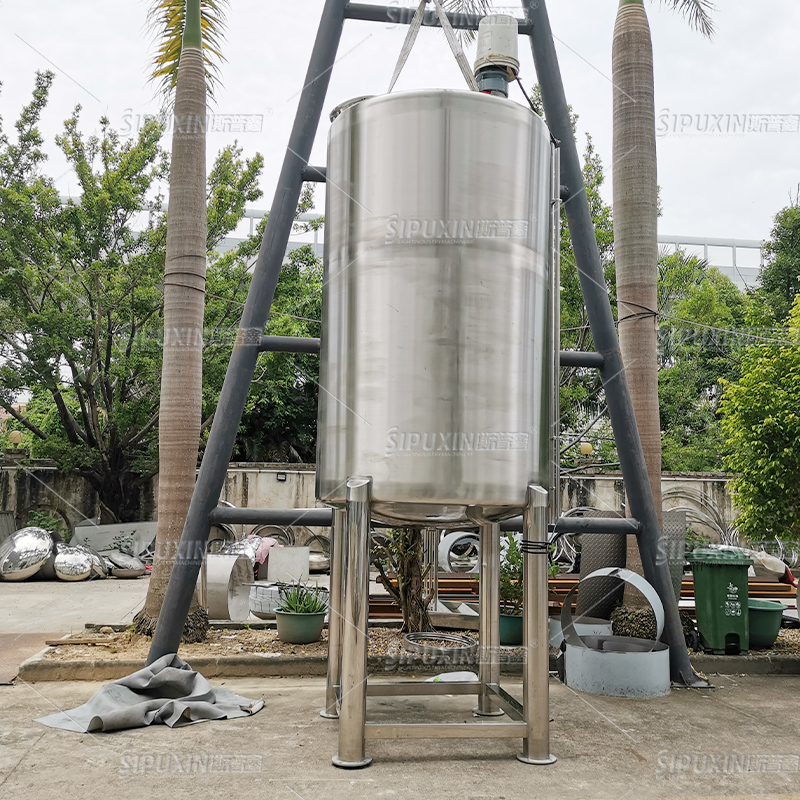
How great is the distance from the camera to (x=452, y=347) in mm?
4875

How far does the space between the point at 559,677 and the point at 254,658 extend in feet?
9.91

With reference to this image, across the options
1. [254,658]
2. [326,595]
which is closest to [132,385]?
[326,595]

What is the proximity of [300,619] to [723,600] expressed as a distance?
14.9ft

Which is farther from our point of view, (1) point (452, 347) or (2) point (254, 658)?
(2) point (254, 658)

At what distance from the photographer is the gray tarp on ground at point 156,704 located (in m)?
5.43

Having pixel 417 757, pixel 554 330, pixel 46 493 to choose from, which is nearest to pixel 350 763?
pixel 417 757

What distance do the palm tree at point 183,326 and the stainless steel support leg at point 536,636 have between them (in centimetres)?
461

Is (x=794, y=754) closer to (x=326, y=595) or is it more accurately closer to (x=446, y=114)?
(x=446, y=114)

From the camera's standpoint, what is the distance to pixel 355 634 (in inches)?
185

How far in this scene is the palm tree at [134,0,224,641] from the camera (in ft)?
27.6

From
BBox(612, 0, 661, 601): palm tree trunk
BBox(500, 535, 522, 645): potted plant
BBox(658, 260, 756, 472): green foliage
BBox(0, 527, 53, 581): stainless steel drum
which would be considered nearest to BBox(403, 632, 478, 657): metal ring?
BBox(500, 535, 522, 645): potted plant

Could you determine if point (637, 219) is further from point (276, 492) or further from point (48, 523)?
point (48, 523)

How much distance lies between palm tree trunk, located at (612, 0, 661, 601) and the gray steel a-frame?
1.33 metres

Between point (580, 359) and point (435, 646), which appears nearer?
point (580, 359)
